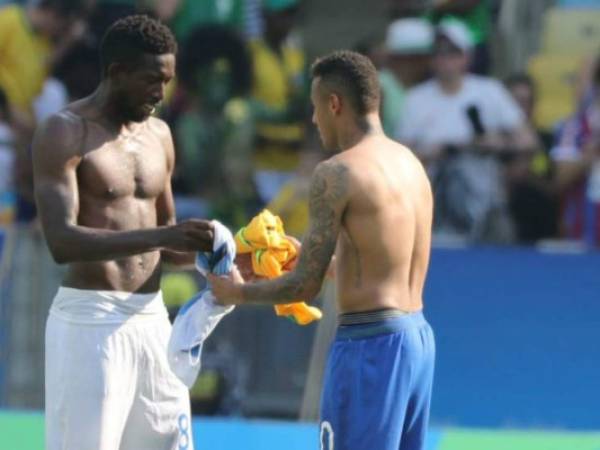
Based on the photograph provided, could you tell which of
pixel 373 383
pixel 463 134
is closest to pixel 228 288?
pixel 373 383

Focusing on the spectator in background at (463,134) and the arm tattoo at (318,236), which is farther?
the spectator in background at (463,134)

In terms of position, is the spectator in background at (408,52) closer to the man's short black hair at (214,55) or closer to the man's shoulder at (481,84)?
the man's shoulder at (481,84)

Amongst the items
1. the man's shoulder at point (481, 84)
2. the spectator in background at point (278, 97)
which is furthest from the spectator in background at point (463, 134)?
the spectator in background at point (278, 97)

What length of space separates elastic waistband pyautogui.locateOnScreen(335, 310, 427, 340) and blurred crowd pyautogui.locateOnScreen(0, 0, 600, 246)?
444 cm

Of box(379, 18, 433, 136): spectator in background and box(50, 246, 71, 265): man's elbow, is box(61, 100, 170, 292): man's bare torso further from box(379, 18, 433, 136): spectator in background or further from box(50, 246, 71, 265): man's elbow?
box(379, 18, 433, 136): spectator in background

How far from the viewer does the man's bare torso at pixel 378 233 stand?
5848 millimetres

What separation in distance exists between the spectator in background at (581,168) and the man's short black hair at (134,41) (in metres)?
5.14

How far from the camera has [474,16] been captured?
1195cm

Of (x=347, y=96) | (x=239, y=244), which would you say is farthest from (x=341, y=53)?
(x=239, y=244)

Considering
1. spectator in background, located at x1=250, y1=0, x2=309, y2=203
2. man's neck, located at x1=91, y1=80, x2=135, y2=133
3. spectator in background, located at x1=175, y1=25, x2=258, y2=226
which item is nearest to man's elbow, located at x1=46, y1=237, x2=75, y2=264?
man's neck, located at x1=91, y1=80, x2=135, y2=133

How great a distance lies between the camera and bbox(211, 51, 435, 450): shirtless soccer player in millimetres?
5848

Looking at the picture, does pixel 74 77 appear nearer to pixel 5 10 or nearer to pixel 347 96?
pixel 5 10

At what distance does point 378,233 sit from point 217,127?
17.5ft

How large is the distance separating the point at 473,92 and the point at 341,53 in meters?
5.23
